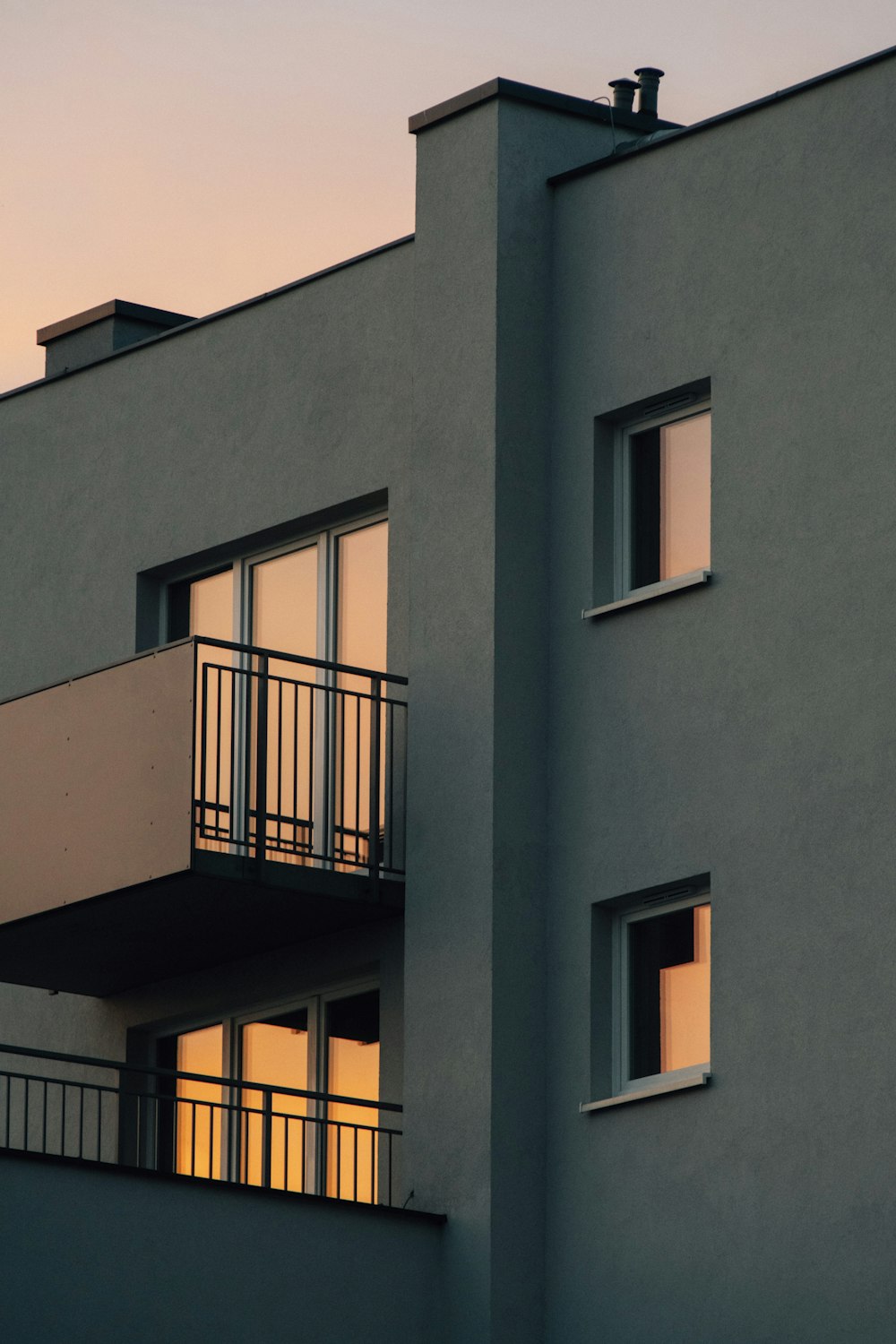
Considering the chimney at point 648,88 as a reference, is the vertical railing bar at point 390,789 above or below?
below

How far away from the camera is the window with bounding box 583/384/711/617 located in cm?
1884

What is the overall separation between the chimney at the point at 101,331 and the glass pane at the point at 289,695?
3508mm

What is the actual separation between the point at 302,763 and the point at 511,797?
1.95 metres

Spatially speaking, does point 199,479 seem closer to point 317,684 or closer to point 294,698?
point 317,684

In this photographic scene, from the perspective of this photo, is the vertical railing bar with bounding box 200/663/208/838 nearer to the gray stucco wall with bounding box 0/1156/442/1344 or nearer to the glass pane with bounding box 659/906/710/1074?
the gray stucco wall with bounding box 0/1156/442/1344

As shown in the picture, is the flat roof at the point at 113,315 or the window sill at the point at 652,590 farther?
the flat roof at the point at 113,315

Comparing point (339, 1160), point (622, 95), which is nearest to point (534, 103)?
point (622, 95)

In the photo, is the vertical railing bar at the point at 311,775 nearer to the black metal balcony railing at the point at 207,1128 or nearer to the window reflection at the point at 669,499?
the black metal balcony railing at the point at 207,1128

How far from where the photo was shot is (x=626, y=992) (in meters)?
18.4

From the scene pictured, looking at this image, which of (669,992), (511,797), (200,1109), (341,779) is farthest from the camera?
(200,1109)

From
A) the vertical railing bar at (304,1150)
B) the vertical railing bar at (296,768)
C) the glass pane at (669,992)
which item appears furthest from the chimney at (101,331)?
the glass pane at (669,992)

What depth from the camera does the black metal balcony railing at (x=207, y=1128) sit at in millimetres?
18906

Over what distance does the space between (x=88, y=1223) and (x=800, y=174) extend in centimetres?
742

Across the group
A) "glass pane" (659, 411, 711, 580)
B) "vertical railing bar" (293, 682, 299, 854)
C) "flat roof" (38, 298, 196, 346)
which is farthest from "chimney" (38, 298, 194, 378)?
"glass pane" (659, 411, 711, 580)
